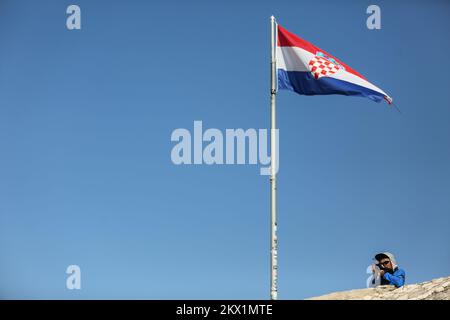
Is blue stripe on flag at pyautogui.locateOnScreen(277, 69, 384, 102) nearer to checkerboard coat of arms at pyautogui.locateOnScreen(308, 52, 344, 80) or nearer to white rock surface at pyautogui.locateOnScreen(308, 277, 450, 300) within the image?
checkerboard coat of arms at pyautogui.locateOnScreen(308, 52, 344, 80)

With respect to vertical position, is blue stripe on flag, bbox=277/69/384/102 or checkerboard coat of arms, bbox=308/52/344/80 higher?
checkerboard coat of arms, bbox=308/52/344/80

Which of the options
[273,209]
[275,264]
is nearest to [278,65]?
[273,209]

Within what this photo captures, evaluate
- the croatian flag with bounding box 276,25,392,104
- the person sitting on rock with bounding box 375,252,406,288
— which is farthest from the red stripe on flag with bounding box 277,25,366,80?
the person sitting on rock with bounding box 375,252,406,288

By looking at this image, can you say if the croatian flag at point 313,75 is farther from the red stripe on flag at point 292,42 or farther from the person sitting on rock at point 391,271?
the person sitting on rock at point 391,271

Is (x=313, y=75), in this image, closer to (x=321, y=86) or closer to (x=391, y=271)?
(x=321, y=86)

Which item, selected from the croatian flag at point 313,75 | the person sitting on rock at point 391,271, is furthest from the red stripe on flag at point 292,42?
the person sitting on rock at point 391,271

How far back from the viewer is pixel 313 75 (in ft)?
90.9

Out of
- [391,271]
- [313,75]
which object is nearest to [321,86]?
[313,75]

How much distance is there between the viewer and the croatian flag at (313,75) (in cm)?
2769

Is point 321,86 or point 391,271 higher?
point 321,86

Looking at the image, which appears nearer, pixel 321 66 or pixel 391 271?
pixel 391 271

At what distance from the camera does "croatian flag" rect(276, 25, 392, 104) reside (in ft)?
90.8
